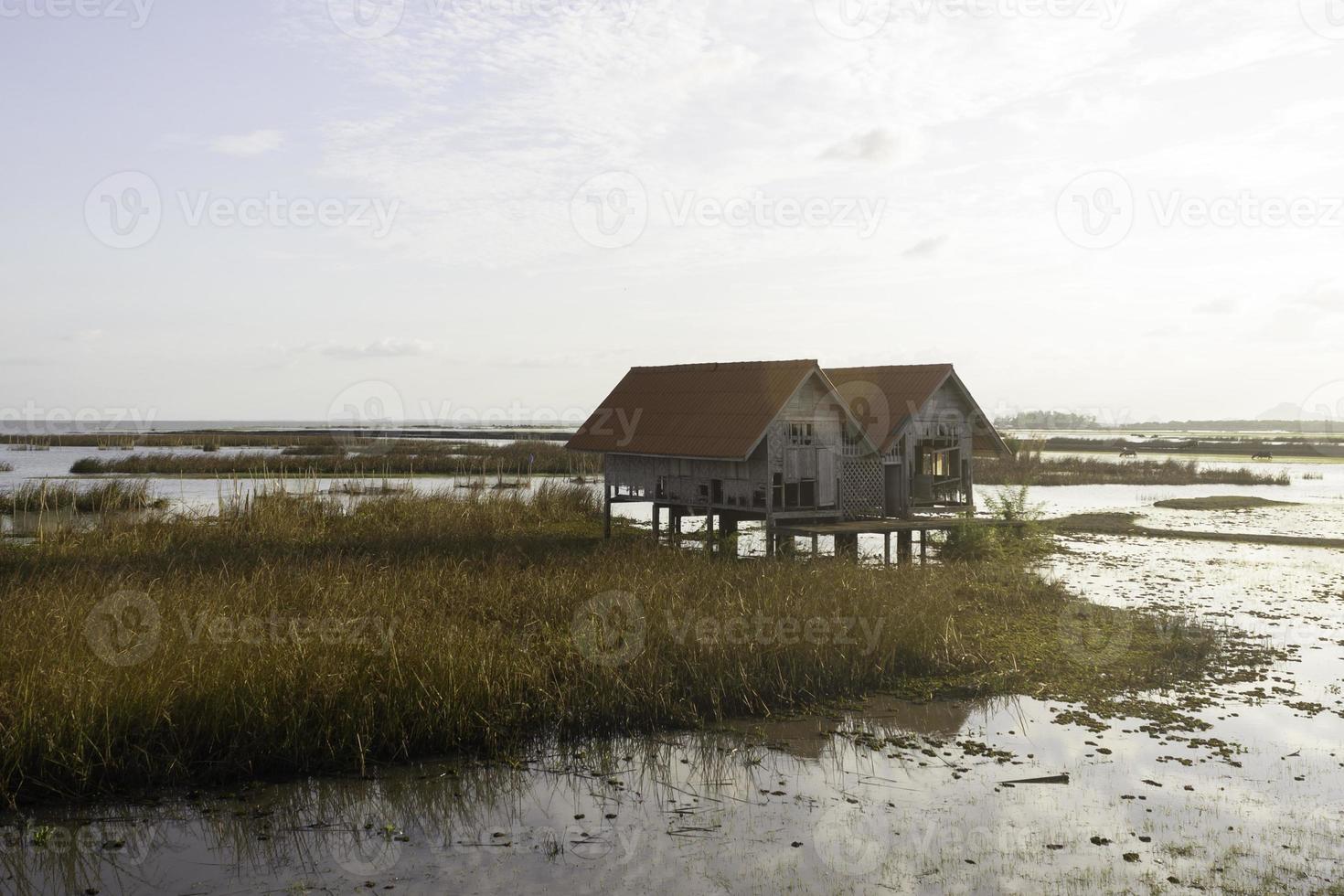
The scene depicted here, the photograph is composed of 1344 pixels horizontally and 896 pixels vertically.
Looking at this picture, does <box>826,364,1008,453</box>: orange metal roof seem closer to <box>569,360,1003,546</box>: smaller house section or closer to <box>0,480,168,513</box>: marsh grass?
<box>569,360,1003,546</box>: smaller house section

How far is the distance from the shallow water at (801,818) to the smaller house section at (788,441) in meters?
9.94

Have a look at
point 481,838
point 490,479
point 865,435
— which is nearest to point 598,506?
point 865,435

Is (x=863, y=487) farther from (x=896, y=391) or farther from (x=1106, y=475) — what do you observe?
(x=1106, y=475)

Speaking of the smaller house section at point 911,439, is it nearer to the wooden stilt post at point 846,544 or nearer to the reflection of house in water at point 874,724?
the wooden stilt post at point 846,544

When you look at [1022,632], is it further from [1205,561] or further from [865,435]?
[1205,561]

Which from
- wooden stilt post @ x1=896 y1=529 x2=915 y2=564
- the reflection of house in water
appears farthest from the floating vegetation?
the reflection of house in water

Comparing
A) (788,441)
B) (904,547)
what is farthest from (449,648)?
(904,547)

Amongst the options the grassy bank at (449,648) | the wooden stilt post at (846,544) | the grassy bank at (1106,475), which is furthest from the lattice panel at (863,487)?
the grassy bank at (1106,475)

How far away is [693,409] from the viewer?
2448cm

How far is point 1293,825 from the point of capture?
9102mm

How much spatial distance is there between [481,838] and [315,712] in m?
2.60

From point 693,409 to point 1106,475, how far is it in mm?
38596

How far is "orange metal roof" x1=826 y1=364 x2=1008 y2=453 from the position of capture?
960 inches

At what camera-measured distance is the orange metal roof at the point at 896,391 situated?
80.0 feet
